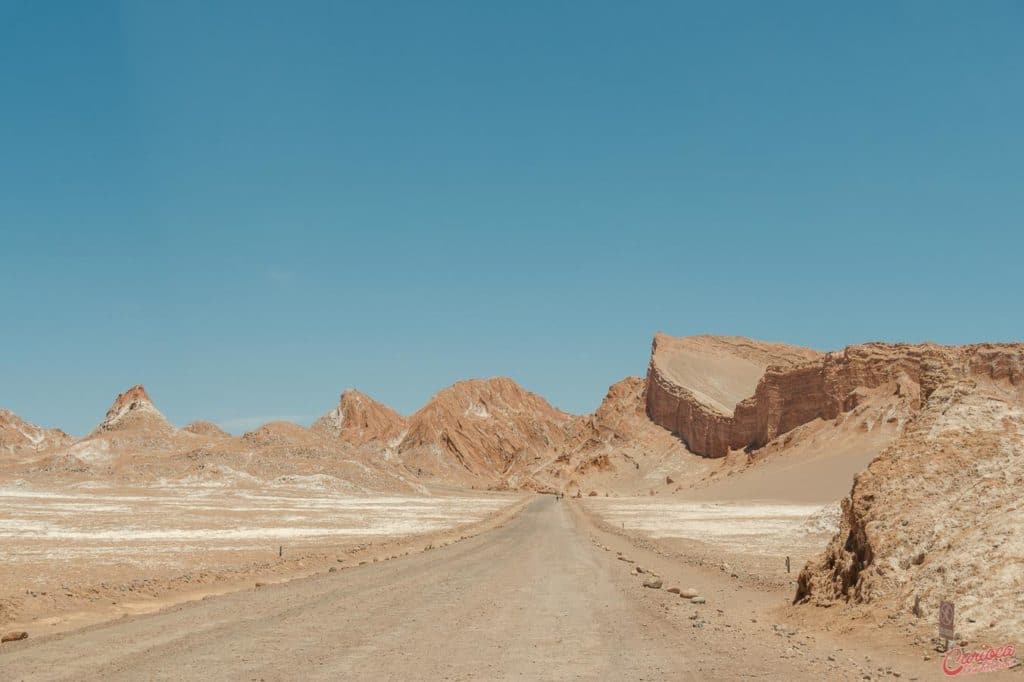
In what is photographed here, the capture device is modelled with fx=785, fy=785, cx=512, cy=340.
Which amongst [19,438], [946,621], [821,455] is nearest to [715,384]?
[821,455]

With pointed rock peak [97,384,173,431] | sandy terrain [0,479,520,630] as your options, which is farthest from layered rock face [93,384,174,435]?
sandy terrain [0,479,520,630]

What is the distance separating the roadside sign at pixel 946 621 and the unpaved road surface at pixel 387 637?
10.1ft

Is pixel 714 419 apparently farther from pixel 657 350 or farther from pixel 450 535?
pixel 450 535

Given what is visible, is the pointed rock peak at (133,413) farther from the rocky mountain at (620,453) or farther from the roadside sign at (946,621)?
the roadside sign at (946,621)

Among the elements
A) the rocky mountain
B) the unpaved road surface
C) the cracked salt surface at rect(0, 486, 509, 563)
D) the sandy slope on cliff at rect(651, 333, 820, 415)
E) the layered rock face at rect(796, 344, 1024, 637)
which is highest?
the sandy slope on cliff at rect(651, 333, 820, 415)

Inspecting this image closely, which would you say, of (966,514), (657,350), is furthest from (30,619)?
(657,350)

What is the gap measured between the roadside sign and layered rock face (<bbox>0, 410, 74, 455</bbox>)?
629ft

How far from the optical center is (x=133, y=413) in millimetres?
130250

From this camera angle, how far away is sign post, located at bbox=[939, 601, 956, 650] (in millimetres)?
9320

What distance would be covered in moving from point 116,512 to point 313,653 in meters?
43.3

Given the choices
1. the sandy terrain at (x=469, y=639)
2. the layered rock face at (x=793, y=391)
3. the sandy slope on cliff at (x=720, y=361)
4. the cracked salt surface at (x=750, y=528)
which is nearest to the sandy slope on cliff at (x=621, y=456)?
the layered rock face at (x=793, y=391)

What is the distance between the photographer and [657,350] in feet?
470

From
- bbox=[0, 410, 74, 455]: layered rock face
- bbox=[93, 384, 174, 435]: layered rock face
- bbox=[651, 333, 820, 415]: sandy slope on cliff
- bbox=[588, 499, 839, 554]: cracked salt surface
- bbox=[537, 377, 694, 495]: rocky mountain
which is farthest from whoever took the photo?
bbox=[0, 410, 74, 455]: layered rock face

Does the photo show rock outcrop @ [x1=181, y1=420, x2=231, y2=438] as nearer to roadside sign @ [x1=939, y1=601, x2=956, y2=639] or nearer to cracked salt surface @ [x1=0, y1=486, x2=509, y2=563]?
cracked salt surface @ [x1=0, y1=486, x2=509, y2=563]
